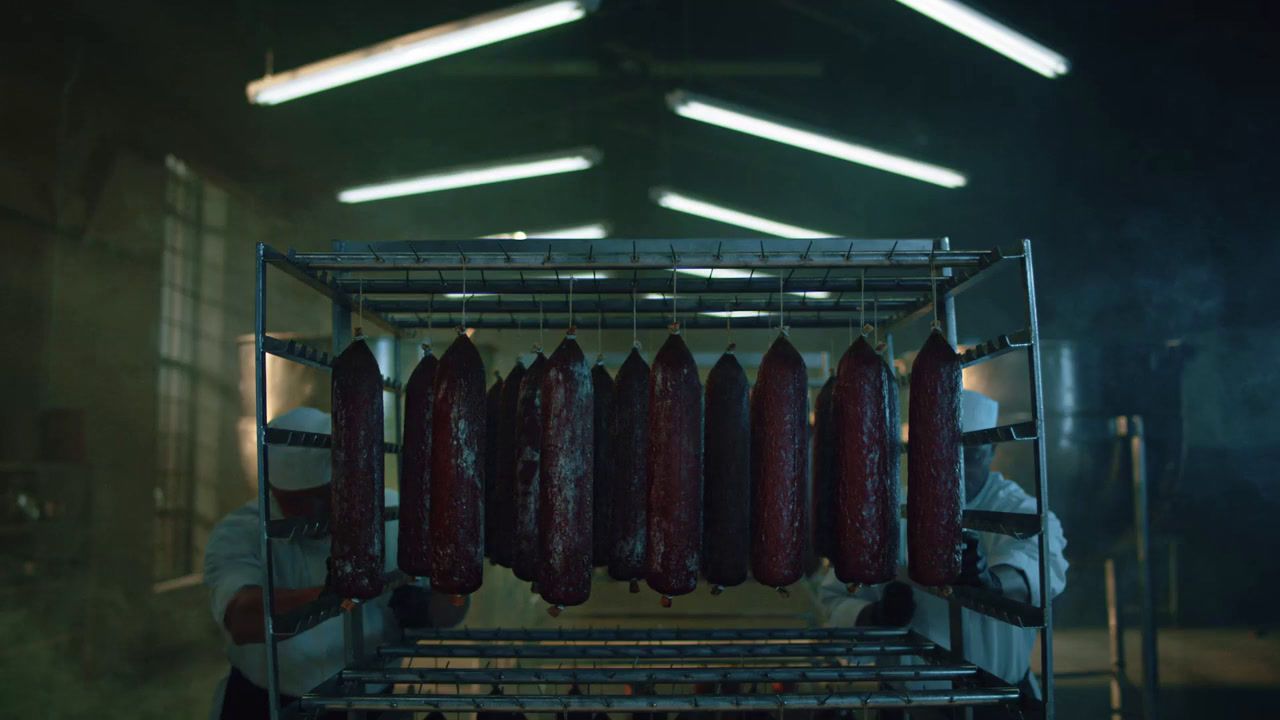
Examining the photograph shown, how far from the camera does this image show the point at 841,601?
151 inches

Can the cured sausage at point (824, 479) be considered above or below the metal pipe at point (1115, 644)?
above

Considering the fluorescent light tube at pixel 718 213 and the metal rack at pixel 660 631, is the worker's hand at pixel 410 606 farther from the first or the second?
the fluorescent light tube at pixel 718 213

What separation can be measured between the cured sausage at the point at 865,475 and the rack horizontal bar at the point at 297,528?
158 centimetres

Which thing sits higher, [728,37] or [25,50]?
[728,37]

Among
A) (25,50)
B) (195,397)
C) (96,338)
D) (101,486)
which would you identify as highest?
(25,50)

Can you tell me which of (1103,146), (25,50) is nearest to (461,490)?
(25,50)

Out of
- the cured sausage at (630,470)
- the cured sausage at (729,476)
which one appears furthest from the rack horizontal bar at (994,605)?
the cured sausage at (630,470)

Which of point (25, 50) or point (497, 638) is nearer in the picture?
point (497, 638)

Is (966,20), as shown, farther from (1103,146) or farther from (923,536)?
(923,536)

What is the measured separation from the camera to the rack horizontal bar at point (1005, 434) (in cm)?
201

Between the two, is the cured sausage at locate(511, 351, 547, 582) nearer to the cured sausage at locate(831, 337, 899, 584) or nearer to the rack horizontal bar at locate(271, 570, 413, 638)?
the rack horizontal bar at locate(271, 570, 413, 638)

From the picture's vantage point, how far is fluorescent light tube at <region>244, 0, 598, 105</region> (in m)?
4.52

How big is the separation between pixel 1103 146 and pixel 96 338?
263 inches

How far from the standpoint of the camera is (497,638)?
2.64m
